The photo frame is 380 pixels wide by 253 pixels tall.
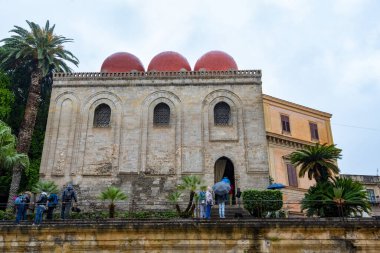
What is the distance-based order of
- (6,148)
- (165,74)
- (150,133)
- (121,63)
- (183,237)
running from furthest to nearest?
(121,63) < (165,74) < (150,133) < (6,148) < (183,237)

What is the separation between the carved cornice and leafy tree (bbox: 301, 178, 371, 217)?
7.13 metres

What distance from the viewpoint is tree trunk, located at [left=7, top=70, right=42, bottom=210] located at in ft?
76.1

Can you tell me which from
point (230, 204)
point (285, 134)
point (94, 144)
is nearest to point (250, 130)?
point (285, 134)

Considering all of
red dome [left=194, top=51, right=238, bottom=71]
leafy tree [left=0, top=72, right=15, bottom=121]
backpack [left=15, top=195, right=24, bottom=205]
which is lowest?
backpack [left=15, top=195, right=24, bottom=205]

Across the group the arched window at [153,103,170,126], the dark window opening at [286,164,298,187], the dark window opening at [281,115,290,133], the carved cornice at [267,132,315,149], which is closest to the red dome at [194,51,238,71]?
the arched window at [153,103,170,126]

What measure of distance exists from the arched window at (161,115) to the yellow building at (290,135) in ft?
20.2

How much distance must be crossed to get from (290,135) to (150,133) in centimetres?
899

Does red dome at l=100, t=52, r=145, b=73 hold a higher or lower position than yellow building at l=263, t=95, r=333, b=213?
higher

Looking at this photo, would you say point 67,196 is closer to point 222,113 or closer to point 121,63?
point 222,113

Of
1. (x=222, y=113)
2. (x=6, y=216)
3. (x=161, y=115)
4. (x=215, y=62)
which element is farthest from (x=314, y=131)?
(x=6, y=216)

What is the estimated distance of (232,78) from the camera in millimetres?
24734

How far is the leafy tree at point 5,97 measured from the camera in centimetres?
2595

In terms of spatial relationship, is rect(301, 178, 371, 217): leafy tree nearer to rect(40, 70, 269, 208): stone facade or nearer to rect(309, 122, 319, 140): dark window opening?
rect(40, 70, 269, 208): stone facade

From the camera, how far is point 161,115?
24.5m
